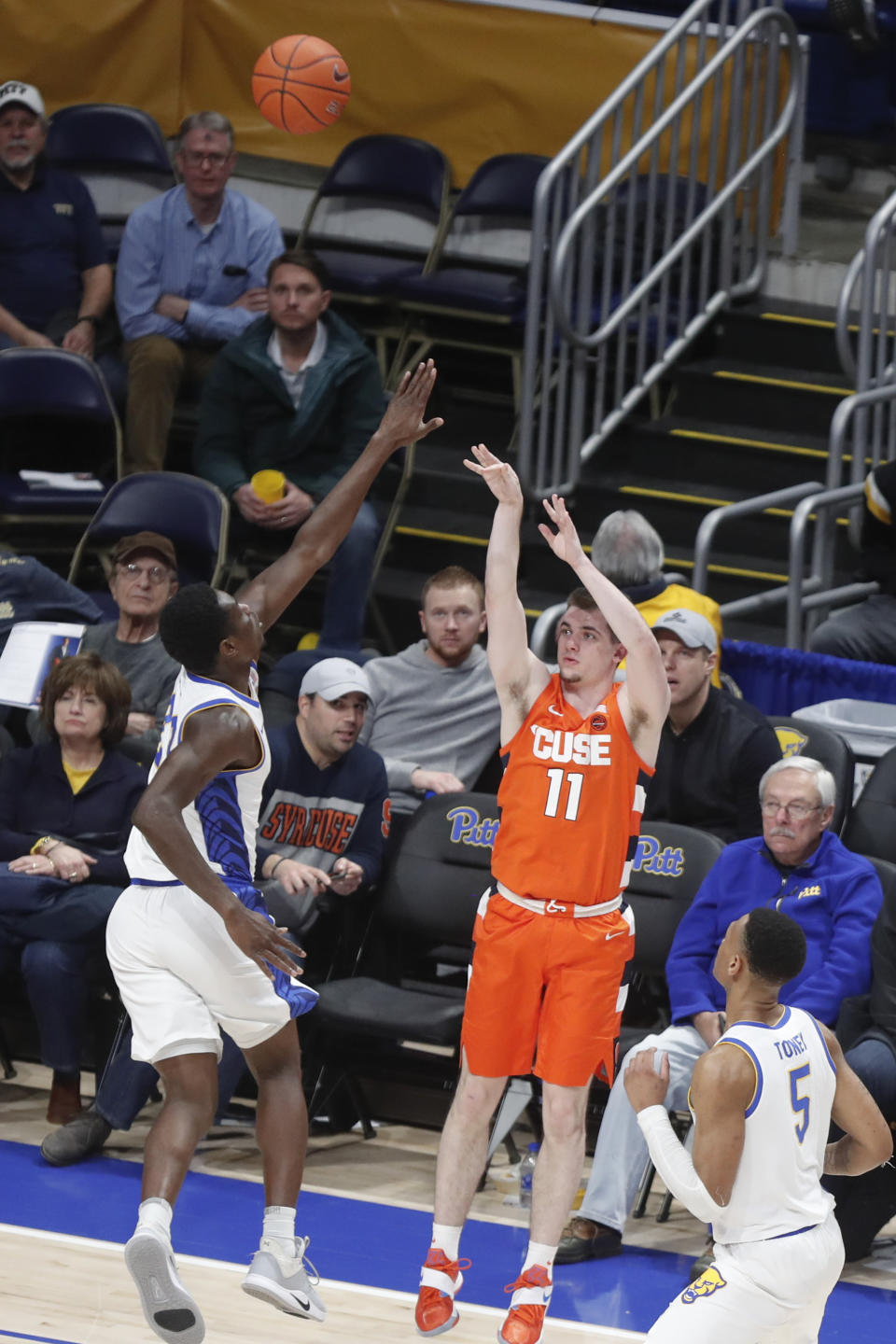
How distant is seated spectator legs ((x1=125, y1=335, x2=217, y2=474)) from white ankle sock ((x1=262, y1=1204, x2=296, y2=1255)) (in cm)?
452

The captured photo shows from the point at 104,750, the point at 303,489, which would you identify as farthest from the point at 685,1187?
the point at 303,489

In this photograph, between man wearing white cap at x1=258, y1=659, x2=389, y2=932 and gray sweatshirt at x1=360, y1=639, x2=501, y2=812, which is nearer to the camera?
man wearing white cap at x1=258, y1=659, x2=389, y2=932

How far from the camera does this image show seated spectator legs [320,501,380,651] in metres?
7.66

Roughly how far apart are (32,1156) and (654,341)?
4.88 meters

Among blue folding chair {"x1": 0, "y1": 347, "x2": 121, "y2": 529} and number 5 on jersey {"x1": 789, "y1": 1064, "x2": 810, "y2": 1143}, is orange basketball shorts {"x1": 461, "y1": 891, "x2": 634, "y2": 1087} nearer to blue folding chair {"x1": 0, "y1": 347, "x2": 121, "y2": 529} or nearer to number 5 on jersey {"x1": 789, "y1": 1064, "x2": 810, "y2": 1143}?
number 5 on jersey {"x1": 789, "y1": 1064, "x2": 810, "y2": 1143}

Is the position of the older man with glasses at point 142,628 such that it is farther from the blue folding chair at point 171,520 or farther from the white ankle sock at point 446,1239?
the white ankle sock at point 446,1239

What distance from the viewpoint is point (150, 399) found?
8.52 m

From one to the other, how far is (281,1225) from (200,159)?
5671mm

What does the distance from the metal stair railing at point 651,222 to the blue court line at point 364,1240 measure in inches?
140

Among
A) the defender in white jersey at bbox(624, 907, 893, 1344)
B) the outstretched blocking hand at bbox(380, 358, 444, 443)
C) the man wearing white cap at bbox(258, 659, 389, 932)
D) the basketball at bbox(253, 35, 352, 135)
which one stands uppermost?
the basketball at bbox(253, 35, 352, 135)

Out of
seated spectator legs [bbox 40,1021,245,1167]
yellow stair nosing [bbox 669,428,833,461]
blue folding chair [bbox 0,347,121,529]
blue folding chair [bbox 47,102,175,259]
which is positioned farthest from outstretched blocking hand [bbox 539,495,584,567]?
blue folding chair [bbox 47,102,175,259]

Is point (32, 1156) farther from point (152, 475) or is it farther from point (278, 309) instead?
point (278, 309)

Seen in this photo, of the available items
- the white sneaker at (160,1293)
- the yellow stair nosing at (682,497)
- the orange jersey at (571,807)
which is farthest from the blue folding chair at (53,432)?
the white sneaker at (160,1293)

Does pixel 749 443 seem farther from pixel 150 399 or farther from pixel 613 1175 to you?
pixel 613 1175
